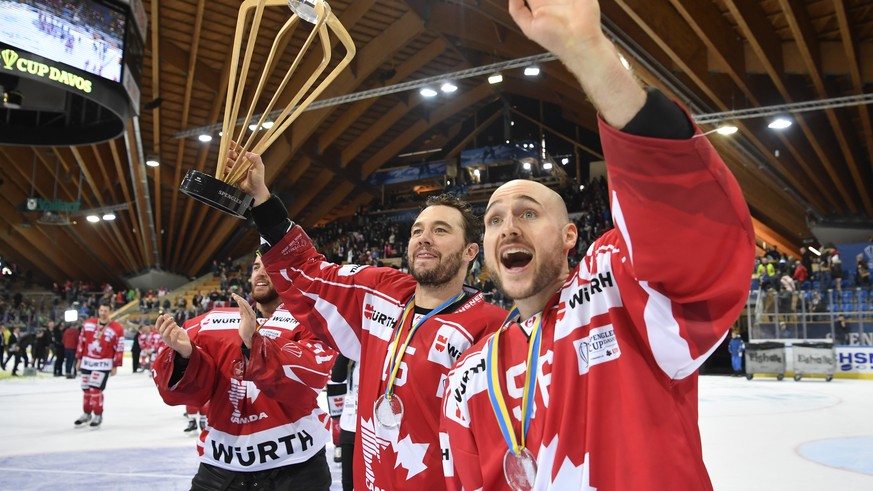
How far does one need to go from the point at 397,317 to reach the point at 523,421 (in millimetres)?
1118

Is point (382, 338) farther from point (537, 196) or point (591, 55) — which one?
point (591, 55)

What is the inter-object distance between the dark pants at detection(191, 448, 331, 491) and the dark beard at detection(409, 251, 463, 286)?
1148 mm

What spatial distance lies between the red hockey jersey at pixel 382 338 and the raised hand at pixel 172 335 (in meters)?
0.52

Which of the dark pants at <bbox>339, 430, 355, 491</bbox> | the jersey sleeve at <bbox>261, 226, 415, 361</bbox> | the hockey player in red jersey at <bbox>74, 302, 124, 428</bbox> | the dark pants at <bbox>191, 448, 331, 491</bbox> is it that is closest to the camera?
the jersey sleeve at <bbox>261, 226, 415, 361</bbox>

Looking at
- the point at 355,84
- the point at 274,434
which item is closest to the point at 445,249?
the point at 274,434

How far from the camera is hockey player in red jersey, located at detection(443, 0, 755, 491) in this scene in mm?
1013

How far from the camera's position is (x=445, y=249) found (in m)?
2.57

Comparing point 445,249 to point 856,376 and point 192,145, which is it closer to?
point 856,376

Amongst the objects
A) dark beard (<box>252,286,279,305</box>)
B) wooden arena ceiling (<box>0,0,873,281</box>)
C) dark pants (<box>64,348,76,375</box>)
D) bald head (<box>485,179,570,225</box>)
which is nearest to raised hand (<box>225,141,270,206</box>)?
dark beard (<box>252,286,279,305</box>)

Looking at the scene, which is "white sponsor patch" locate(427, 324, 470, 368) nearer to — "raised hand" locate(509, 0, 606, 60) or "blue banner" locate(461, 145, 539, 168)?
"raised hand" locate(509, 0, 606, 60)

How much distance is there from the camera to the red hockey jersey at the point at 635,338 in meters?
1.02

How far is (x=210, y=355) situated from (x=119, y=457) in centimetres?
422

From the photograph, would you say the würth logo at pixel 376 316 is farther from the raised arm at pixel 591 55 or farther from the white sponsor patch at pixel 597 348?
the raised arm at pixel 591 55

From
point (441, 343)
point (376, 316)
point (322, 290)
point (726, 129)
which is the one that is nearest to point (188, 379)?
point (322, 290)
